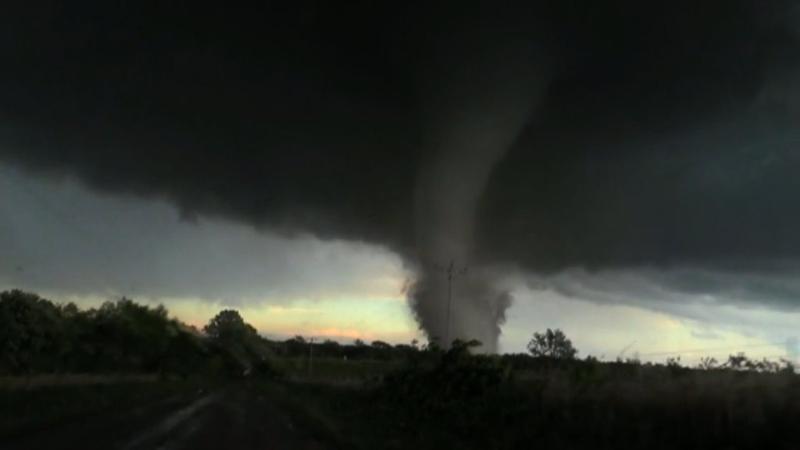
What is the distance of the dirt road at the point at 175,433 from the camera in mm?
20828

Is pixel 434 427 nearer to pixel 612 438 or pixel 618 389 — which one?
pixel 618 389

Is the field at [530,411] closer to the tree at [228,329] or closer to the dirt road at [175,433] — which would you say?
the dirt road at [175,433]

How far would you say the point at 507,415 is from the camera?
26047mm

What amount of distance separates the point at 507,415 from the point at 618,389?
528 centimetres

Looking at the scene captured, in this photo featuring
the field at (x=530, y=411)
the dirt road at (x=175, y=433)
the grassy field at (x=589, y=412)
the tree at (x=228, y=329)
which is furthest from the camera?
the tree at (x=228, y=329)

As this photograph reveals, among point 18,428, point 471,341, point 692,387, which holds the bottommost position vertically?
point 18,428

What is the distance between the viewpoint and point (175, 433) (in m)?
24.6

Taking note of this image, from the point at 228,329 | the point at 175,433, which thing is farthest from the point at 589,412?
the point at 228,329

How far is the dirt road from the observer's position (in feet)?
68.3

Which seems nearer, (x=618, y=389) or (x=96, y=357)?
(x=618, y=389)

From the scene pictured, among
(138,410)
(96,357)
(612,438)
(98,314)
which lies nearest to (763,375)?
(612,438)

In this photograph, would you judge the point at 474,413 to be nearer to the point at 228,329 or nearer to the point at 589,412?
the point at 589,412

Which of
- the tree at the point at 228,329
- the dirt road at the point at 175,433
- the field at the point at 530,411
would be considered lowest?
the dirt road at the point at 175,433

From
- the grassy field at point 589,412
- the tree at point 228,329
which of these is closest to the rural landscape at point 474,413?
the grassy field at point 589,412
